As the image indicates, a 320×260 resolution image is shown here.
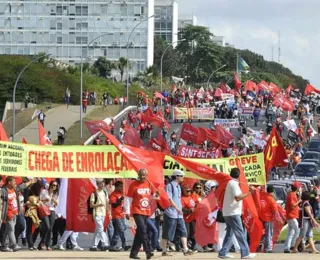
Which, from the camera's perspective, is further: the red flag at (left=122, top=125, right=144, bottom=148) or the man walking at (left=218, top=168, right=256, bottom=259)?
the red flag at (left=122, top=125, right=144, bottom=148)

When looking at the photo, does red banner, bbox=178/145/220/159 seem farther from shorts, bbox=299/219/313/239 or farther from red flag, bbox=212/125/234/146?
shorts, bbox=299/219/313/239

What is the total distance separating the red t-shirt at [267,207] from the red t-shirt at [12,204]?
4850 millimetres

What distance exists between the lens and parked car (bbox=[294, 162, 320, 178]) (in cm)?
5103

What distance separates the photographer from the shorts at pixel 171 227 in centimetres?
2181

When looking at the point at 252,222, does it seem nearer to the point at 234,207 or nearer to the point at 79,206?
the point at 234,207

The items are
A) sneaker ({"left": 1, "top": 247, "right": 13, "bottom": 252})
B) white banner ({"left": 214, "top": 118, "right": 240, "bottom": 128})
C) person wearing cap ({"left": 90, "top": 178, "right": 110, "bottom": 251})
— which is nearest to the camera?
sneaker ({"left": 1, "top": 247, "right": 13, "bottom": 252})

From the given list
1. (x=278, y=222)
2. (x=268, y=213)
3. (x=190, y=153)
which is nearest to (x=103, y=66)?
(x=190, y=153)

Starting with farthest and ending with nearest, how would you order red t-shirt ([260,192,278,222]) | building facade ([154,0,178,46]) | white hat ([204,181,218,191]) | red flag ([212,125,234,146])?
building facade ([154,0,178,46]) < red flag ([212,125,234,146]) < white hat ([204,181,218,191]) < red t-shirt ([260,192,278,222])

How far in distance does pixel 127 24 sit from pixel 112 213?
114 metres

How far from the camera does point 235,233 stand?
20406 millimetres

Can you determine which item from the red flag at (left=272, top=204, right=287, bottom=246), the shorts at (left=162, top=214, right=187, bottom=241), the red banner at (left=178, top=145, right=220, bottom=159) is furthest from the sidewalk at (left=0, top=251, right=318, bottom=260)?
the red banner at (left=178, top=145, right=220, bottom=159)

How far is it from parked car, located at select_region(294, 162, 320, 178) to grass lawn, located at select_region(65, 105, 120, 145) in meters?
20.6

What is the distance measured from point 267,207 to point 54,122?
183 feet

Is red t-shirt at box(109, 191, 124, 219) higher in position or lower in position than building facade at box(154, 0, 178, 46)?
lower
